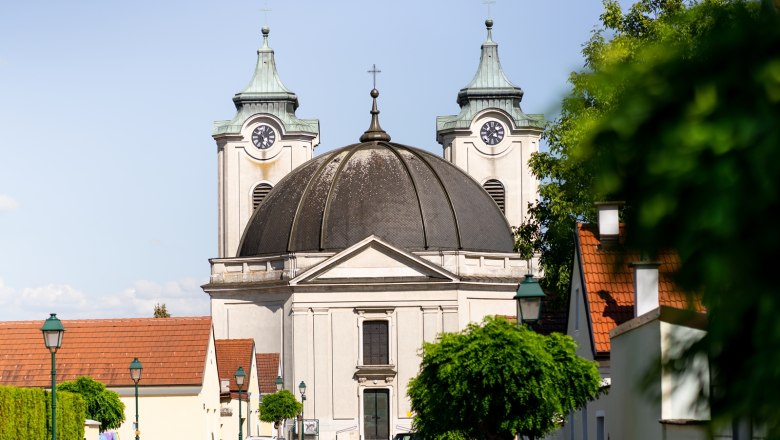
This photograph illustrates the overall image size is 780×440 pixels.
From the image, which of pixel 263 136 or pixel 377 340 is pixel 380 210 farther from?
pixel 263 136

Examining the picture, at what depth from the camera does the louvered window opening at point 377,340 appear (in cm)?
8338

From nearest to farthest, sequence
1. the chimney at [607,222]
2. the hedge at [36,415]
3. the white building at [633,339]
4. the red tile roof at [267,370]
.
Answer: the white building at [633,339]
the chimney at [607,222]
the hedge at [36,415]
the red tile roof at [267,370]

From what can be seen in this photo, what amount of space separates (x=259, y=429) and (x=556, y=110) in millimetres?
65952

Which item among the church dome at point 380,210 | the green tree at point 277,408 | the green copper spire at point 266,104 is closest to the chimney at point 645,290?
the green tree at point 277,408

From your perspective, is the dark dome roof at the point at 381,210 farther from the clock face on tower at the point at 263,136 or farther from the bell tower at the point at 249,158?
the clock face on tower at the point at 263,136

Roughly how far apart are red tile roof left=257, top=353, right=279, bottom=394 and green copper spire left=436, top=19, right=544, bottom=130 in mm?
26493

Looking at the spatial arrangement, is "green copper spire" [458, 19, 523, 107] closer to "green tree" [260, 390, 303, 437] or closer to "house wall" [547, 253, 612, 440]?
"green tree" [260, 390, 303, 437]

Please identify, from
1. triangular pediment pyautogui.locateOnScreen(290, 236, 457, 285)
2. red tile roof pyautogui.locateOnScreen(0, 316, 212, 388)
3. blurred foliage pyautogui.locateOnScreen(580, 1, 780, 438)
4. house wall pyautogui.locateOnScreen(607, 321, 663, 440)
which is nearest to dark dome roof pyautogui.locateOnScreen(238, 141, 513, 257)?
triangular pediment pyautogui.locateOnScreen(290, 236, 457, 285)

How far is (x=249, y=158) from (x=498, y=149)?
17.6m

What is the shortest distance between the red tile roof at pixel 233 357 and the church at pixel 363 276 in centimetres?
580

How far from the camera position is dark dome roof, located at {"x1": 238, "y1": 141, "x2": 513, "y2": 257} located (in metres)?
85.2

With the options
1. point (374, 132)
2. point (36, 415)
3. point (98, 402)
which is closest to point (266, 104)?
point (374, 132)

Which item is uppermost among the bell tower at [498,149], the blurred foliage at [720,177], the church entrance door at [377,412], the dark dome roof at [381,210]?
the bell tower at [498,149]

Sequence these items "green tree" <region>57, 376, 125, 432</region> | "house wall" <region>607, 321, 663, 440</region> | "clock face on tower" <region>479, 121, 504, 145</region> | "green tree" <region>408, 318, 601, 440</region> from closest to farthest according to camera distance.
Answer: "house wall" <region>607, 321, 663, 440</region>, "green tree" <region>408, 318, 601, 440</region>, "green tree" <region>57, 376, 125, 432</region>, "clock face on tower" <region>479, 121, 504, 145</region>
